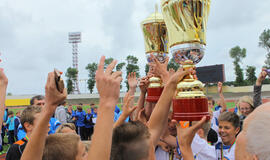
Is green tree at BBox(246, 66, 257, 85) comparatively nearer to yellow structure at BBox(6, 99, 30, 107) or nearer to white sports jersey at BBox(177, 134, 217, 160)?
yellow structure at BBox(6, 99, 30, 107)

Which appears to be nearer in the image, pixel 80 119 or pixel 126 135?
pixel 126 135

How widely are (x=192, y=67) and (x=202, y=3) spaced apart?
58 cm

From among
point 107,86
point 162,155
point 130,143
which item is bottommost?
point 162,155

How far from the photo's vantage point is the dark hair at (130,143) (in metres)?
1.38

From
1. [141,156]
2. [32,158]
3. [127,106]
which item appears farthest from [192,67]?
[32,158]

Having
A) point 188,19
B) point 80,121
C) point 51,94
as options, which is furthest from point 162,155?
point 80,121

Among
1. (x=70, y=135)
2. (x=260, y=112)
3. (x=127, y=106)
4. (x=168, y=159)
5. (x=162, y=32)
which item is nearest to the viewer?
(x=260, y=112)

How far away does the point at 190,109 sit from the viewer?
1756 mm

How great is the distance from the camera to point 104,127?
109 centimetres

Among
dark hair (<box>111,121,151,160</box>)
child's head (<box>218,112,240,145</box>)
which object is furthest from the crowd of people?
child's head (<box>218,112,240,145</box>)

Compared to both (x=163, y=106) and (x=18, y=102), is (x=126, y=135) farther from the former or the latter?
(x=18, y=102)

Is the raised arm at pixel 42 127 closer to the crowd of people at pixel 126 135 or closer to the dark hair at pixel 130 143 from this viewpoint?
the crowd of people at pixel 126 135

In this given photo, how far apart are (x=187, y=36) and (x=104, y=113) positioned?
3.93ft

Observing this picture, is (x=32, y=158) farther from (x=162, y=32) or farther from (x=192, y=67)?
(x=162, y=32)
